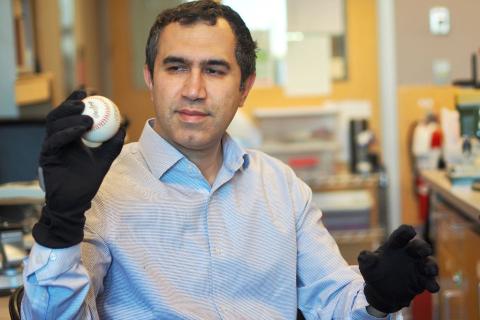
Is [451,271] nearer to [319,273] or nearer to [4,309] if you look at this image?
[319,273]

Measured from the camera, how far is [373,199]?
4641mm

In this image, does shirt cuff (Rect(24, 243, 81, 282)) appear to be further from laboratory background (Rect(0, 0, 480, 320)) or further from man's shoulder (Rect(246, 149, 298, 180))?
laboratory background (Rect(0, 0, 480, 320))

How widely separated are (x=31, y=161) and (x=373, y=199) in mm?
2735

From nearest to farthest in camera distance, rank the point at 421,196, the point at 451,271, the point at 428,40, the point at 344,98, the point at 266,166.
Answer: the point at 266,166 < the point at 451,271 < the point at 421,196 < the point at 428,40 < the point at 344,98

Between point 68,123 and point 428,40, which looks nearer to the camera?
point 68,123

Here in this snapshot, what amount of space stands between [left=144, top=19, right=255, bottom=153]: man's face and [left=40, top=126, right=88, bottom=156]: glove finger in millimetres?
397

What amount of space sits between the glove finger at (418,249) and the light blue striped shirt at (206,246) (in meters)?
0.20

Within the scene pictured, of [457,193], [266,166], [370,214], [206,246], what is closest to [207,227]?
[206,246]

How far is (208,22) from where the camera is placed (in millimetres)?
1632

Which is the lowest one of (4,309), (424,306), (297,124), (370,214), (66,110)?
(424,306)

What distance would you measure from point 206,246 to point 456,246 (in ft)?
4.67

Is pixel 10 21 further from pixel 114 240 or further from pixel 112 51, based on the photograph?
pixel 112 51

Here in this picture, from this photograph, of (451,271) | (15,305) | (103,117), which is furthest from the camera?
(451,271)

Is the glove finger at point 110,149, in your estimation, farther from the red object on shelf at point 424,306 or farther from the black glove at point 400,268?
the red object on shelf at point 424,306
